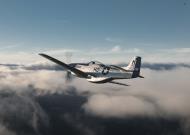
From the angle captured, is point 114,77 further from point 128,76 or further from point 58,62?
point 58,62

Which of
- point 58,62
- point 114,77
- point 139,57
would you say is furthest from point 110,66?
point 58,62

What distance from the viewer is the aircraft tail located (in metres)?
52.2

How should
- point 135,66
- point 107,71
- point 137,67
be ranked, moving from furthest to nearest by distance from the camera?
point 137,67
point 135,66
point 107,71

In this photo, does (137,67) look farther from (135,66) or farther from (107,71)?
(107,71)

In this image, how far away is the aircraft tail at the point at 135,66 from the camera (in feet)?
171

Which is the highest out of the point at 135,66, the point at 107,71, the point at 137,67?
the point at 135,66

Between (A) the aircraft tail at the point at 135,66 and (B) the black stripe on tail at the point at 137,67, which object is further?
(A) the aircraft tail at the point at 135,66

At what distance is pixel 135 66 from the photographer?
52500 mm

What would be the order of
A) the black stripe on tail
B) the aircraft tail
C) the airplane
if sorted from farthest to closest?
the aircraft tail < the black stripe on tail < the airplane

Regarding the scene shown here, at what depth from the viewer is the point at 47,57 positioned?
44.7 metres

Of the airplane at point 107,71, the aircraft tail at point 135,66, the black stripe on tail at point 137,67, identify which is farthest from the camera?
the aircraft tail at point 135,66

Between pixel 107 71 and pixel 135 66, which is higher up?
pixel 135 66

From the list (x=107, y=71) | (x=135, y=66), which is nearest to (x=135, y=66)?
(x=135, y=66)

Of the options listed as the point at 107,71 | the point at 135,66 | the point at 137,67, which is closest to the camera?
the point at 107,71
